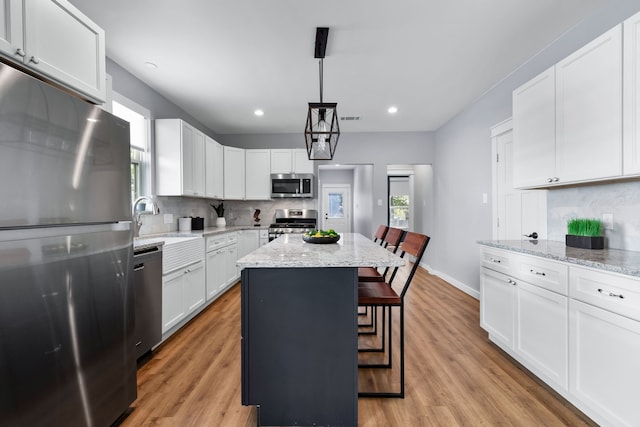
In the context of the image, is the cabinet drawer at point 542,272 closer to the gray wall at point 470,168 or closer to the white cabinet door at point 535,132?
the white cabinet door at point 535,132

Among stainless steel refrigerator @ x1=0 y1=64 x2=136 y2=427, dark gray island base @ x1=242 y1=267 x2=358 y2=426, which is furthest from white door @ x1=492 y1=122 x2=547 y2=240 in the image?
stainless steel refrigerator @ x1=0 y1=64 x2=136 y2=427

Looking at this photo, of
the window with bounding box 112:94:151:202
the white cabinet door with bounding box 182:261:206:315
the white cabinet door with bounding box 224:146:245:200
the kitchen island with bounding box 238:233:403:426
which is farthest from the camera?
the white cabinet door with bounding box 224:146:245:200

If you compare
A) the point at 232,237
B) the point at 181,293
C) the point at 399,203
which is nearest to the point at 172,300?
the point at 181,293

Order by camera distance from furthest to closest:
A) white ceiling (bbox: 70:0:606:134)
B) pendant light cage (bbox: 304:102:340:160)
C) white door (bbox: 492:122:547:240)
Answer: white door (bbox: 492:122:547:240), pendant light cage (bbox: 304:102:340:160), white ceiling (bbox: 70:0:606:134)

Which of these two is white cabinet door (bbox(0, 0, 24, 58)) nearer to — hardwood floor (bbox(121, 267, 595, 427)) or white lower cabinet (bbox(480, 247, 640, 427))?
hardwood floor (bbox(121, 267, 595, 427))

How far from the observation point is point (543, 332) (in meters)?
1.82

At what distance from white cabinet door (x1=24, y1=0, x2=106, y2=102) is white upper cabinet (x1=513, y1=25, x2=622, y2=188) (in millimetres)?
2933

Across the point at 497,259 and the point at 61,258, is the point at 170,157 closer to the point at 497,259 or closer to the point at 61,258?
the point at 61,258

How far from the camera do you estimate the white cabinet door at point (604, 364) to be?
130 centimetres

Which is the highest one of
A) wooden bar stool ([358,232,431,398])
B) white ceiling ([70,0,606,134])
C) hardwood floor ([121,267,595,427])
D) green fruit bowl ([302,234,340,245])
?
white ceiling ([70,0,606,134])

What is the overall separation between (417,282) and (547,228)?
2.38 meters

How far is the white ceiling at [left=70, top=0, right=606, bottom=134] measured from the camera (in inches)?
80.9

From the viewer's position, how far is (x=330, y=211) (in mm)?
9281

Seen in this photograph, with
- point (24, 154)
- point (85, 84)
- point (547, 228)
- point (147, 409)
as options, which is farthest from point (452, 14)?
point (147, 409)
